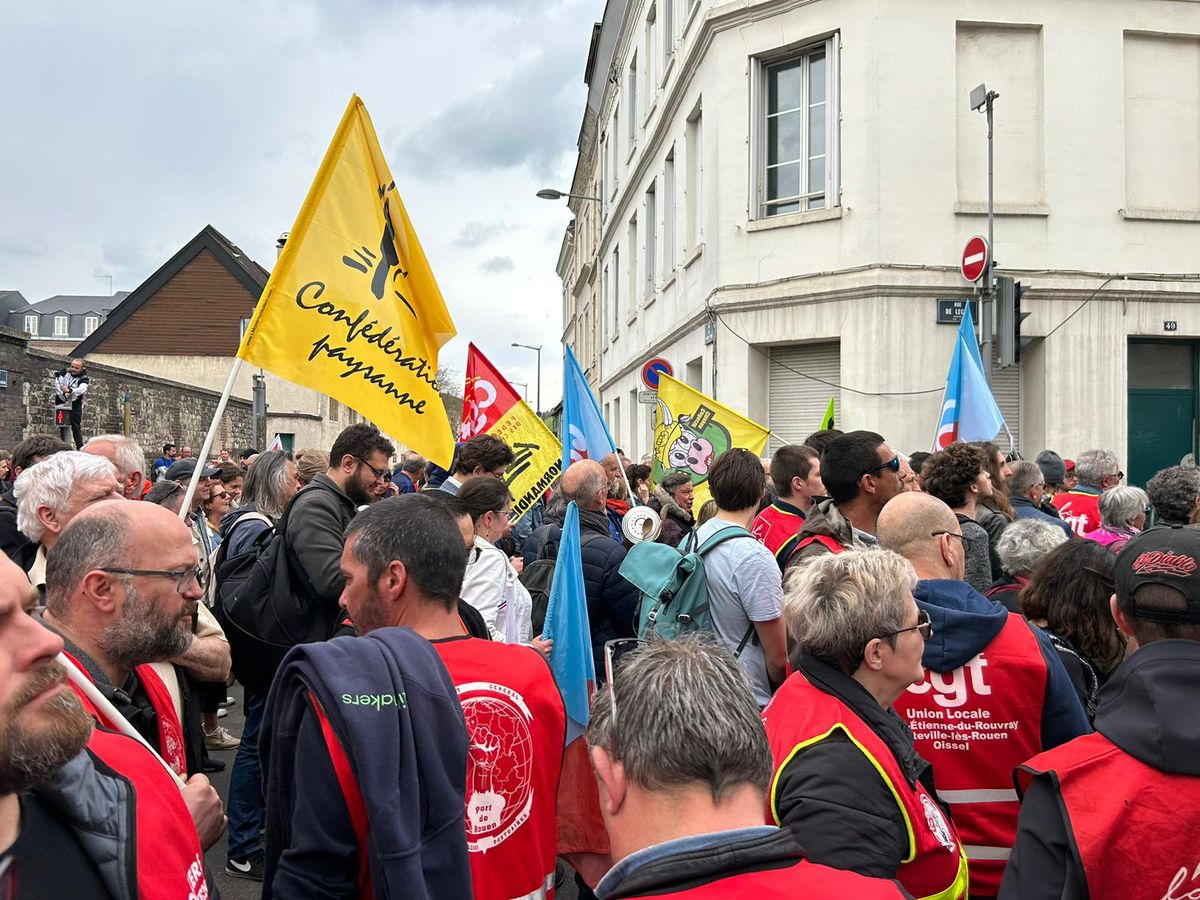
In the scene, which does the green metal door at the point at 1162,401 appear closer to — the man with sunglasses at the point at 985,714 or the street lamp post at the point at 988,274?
the street lamp post at the point at 988,274

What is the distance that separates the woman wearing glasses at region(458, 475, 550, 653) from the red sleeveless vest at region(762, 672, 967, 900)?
1.76 m

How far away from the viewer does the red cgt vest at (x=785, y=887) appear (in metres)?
1.37

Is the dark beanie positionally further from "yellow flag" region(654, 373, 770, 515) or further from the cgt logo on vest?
the cgt logo on vest

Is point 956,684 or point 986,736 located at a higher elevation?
point 956,684

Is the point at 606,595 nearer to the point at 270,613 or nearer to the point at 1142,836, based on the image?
the point at 270,613

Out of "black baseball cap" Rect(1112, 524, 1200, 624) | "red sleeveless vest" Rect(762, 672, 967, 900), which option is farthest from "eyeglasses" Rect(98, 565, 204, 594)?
"black baseball cap" Rect(1112, 524, 1200, 624)

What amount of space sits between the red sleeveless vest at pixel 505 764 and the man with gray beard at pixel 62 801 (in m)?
0.84

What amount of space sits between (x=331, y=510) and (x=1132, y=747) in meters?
3.31

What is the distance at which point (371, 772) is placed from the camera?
6.72ft

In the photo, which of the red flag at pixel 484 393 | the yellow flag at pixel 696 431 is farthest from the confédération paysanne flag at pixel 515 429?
the yellow flag at pixel 696 431

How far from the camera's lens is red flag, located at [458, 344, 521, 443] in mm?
7859

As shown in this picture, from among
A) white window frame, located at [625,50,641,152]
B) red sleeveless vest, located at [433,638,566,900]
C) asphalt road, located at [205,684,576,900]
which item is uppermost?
white window frame, located at [625,50,641,152]

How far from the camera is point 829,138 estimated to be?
13664 millimetres

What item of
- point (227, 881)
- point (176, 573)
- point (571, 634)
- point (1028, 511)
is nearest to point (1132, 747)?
point (571, 634)
